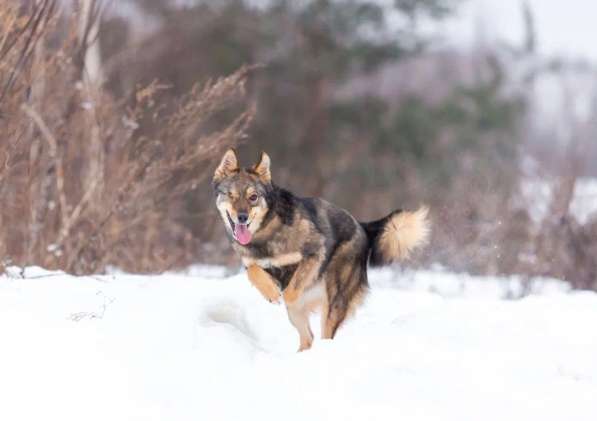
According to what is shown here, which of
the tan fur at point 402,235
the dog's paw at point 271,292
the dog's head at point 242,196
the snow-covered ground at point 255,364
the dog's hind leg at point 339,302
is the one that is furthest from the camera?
the tan fur at point 402,235

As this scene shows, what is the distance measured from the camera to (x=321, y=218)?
6301 millimetres

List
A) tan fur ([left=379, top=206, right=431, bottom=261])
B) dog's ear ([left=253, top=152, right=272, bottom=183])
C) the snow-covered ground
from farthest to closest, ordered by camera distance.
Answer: tan fur ([left=379, top=206, right=431, bottom=261]) < dog's ear ([left=253, top=152, right=272, bottom=183]) < the snow-covered ground

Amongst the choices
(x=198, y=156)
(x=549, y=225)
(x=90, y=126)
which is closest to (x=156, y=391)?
(x=198, y=156)

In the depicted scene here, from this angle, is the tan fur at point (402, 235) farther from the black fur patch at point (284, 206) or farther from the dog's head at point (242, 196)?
the dog's head at point (242, 196)

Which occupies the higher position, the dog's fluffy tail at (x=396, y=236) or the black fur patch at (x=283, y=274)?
the dog's fluffy tail at (x=396, y=236)

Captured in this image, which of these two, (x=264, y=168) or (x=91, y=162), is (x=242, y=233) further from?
(x=91, y=162)

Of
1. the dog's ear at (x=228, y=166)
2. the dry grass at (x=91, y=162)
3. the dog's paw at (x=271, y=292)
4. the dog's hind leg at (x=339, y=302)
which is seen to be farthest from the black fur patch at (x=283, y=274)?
the dry grass at (x=91, y=162)

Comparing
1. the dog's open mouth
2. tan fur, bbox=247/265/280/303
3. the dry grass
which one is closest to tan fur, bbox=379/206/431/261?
tan fur, bbox=247/265/280/303

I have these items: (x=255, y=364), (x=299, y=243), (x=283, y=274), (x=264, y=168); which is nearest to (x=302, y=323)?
(x=283, y=274)

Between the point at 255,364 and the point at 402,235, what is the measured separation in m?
1.78

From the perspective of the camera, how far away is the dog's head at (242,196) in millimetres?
5801

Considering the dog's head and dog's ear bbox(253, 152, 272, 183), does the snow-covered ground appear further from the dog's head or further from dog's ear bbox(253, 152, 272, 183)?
dog's ear bbox(253, 152, 272, 183)

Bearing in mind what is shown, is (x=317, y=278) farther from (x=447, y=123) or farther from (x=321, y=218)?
(x=447, y=123)

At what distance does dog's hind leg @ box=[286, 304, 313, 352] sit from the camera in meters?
6.19
